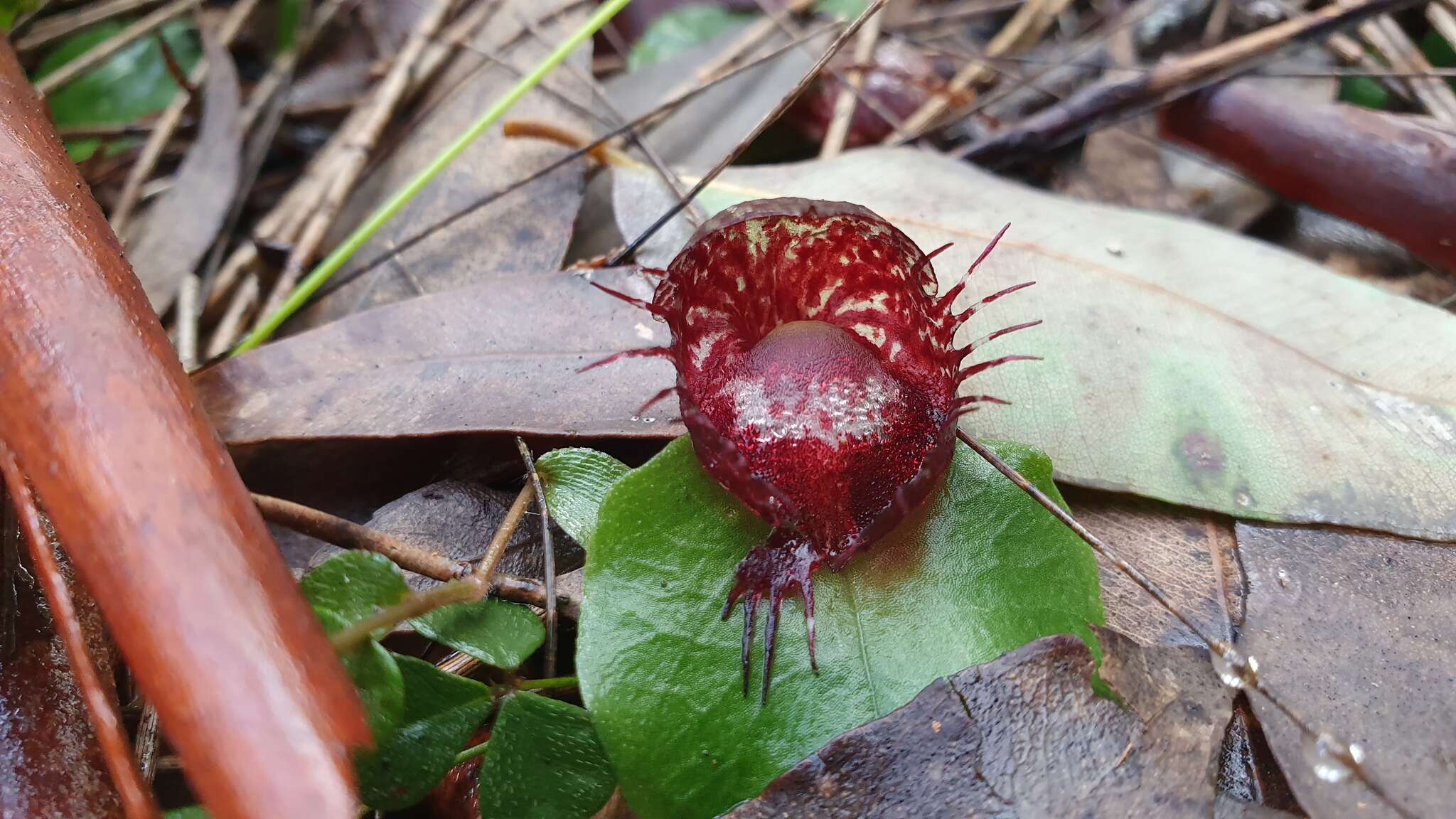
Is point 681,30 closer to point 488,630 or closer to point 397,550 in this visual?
point 397,550

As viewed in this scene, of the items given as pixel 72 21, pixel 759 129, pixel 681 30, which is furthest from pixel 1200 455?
pixel 72 21

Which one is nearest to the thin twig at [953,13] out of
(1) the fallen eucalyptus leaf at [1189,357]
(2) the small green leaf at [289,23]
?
(1) the fallen eucalyptus leaf at [1189,357]

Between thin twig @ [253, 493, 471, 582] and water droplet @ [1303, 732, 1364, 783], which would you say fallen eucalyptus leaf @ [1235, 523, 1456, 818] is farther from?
thin twig @ [253, 493, 471, 582]

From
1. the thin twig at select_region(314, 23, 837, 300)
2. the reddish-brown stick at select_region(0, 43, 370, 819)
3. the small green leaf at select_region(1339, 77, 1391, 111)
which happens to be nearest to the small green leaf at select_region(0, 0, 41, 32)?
the thin twig at select_region(314, 23, 837, 300)

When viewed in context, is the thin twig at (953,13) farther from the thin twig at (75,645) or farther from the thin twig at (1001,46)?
the thin twig at (75,645)

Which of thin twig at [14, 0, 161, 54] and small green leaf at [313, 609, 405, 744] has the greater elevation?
thin twig at [14, 0, 161, 54]
